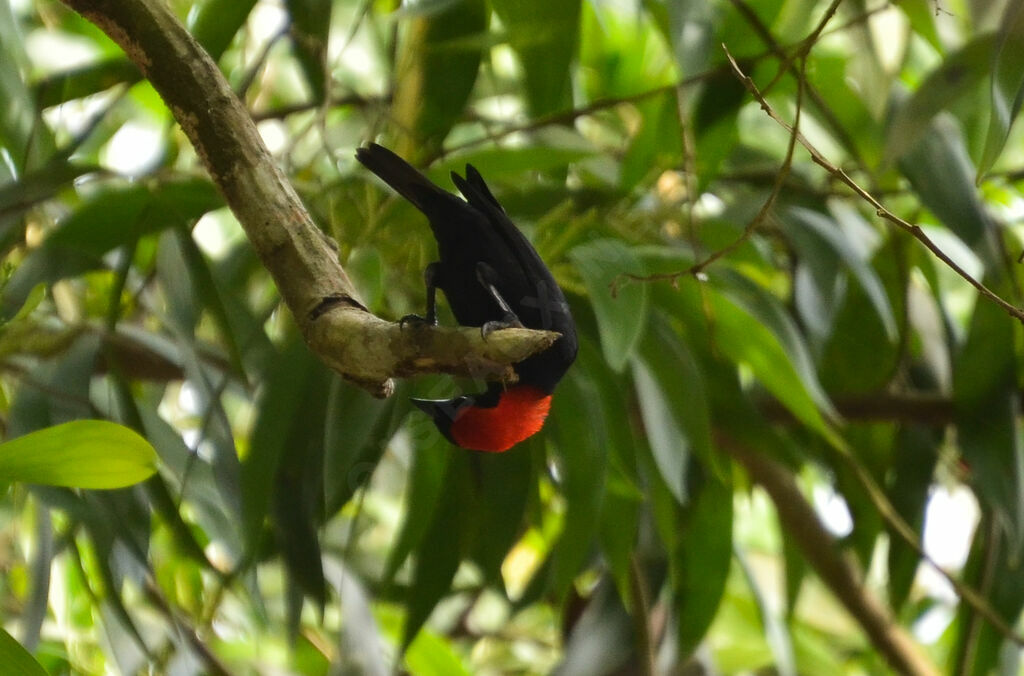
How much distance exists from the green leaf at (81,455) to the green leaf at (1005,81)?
2.47ft

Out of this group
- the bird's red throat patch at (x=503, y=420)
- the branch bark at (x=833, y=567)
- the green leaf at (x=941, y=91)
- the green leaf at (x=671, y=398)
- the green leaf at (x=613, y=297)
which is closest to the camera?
the bird's red throat patch at (x=503, y=420)

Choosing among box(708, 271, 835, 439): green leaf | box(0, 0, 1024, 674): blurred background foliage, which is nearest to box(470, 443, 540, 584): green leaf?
box(0, 0, 1024, 674): blurred background foliage

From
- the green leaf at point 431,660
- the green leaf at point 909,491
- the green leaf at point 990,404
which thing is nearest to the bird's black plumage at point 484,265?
the green leaf at point 431,660

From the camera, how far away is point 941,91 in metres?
1.43

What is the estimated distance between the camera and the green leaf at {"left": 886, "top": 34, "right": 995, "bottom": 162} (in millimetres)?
1406

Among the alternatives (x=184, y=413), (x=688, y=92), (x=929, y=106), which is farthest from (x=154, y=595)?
(x=929, y=106)

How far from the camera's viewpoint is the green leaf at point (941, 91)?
141 centimetres

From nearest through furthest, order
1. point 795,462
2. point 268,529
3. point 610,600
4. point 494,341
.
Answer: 1. point 494,341
2. point 268,529
3. point 610,600
4. point 795,462

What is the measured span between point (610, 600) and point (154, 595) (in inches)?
25.4

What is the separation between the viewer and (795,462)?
1.73m

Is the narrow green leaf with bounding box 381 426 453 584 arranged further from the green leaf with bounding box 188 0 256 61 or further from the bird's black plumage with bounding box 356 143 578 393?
the green leaf with bounding box 188 0 256 61

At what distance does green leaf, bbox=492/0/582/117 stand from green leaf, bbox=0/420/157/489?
1.94 ft

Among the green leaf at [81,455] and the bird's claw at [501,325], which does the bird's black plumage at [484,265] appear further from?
the green leaf at [81,455]

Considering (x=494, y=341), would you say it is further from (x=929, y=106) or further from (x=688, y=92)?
(x=929, y=106)
